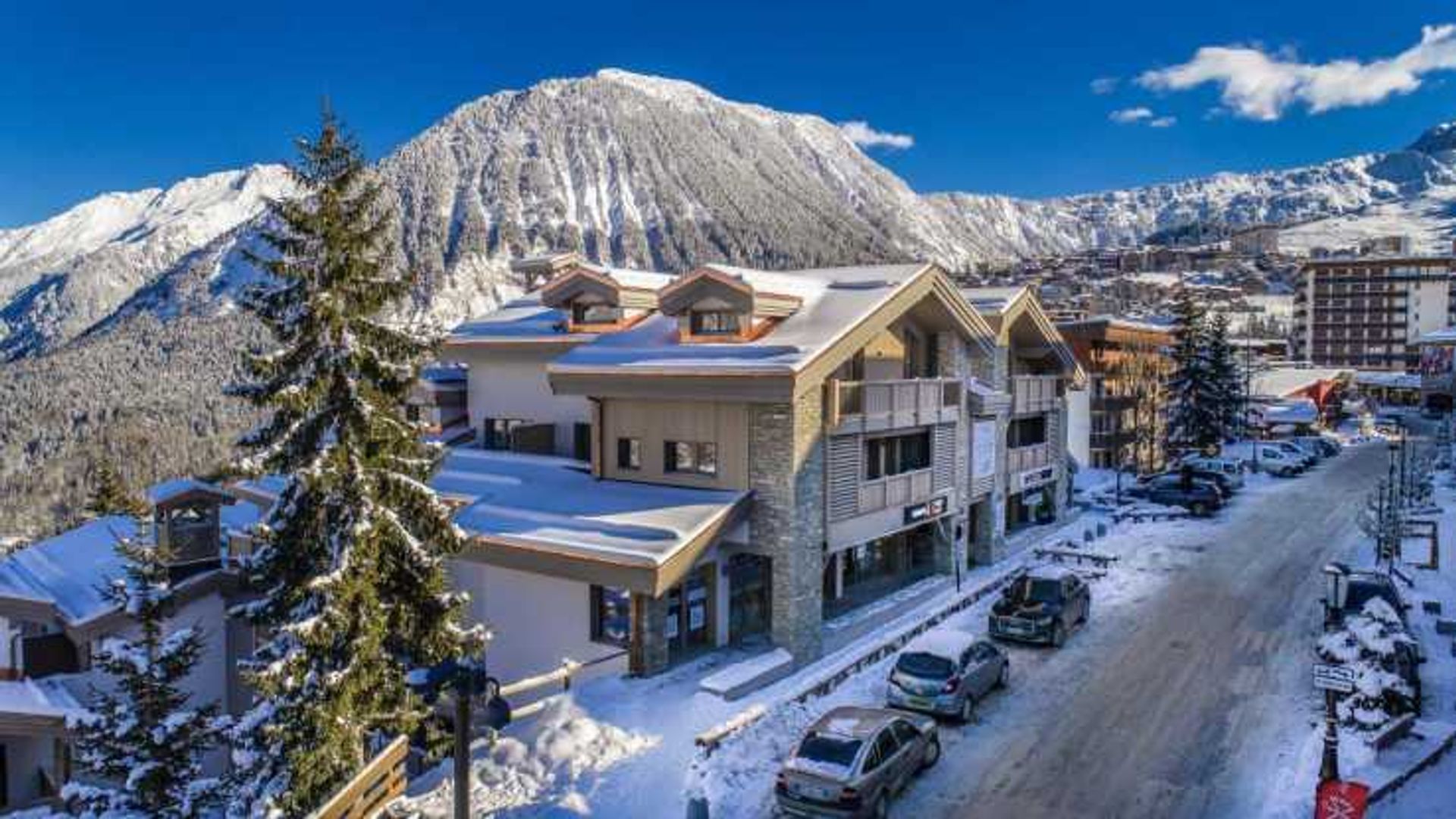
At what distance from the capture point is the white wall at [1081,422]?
54312 millimetres

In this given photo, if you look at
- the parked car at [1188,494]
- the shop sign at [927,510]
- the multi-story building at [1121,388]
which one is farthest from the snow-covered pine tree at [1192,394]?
the shop sign at [927,510]

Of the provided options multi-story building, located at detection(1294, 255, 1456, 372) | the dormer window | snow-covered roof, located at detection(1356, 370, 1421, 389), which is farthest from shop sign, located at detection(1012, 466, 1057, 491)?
multi-story building, located at detection(1294, 255, 1456, 372)

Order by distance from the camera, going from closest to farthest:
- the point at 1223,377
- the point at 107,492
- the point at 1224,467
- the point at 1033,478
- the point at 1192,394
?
the point at 1033,478, the point at 107,492, the point at 1224,467, the point at 1192,394, the point at 1223,377

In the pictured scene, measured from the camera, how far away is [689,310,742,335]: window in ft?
79.8

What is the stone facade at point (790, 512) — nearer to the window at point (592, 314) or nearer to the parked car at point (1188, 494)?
the window at point (592, 314)

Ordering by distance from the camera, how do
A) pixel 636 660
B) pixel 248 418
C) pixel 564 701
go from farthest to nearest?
pixel 248 418
pixel 636 660
pixel 564 701

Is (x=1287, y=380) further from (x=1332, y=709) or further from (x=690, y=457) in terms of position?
(x=1332, y=709)

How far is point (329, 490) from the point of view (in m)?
15.4

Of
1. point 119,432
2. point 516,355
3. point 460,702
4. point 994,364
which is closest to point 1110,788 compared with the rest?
point 460,702

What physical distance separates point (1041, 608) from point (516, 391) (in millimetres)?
18579

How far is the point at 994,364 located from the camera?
32188 millimetres

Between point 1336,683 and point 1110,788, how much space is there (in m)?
4.22

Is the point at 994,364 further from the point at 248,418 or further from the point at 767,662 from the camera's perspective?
the point at 248,418

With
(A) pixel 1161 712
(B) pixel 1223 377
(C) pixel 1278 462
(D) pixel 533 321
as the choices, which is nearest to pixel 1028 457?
(A) pixel 1161 712
